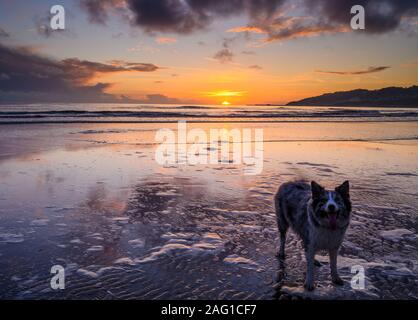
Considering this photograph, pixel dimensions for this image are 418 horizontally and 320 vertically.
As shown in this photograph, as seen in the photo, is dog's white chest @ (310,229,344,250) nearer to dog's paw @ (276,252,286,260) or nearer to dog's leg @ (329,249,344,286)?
dog's leg @ (329,249,344,286)

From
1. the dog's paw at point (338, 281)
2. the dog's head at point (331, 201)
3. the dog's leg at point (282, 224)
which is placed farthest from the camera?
the dog's leg at point (282, 224)

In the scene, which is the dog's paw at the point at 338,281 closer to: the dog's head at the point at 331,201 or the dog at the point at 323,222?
the dog at the point at 323,222

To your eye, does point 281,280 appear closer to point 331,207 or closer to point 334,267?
point 334,267

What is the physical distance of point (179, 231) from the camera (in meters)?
6.43

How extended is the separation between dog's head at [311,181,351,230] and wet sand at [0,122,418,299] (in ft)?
2.91

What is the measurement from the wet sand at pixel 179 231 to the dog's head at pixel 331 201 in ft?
2.91

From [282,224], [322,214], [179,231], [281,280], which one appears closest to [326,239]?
[322,214]

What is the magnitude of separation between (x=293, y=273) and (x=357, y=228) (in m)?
2.40

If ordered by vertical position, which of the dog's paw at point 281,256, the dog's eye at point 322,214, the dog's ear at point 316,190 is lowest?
the dog's paw at point 281,256

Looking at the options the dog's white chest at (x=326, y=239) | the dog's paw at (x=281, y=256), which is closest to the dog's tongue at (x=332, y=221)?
the dog's white chest at (x=326, y=239)

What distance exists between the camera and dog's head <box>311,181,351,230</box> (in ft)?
14.5

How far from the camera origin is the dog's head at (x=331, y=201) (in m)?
4.42

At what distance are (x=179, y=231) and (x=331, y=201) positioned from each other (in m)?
3.02
